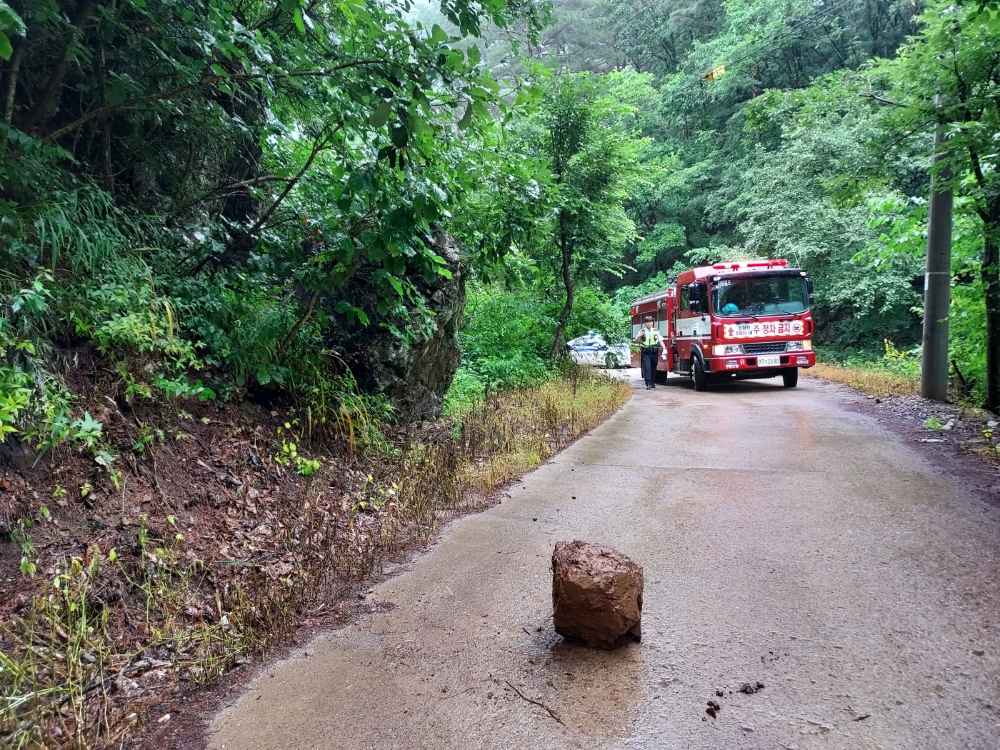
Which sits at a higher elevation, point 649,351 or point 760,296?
point 760,296


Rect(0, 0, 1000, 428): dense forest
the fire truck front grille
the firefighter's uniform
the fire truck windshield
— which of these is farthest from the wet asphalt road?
the firefighter's uniform

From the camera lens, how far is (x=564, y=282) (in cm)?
1431

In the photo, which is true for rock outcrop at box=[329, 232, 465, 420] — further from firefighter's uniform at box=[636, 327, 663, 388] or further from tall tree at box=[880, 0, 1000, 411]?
firefighter's uniform at box=[636, 327, 663, 388]

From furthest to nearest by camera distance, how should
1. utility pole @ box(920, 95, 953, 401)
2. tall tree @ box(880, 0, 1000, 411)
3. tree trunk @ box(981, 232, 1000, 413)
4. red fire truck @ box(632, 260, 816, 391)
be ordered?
1. red fire truck @ box(632, 260, 816, 391)
2. utility pole @ box(920, 95, 953, 401)
3. tree trunk @ box(981, 232, 1000, 413)
4. tall tree @ box(880, 0, 1000, 411)

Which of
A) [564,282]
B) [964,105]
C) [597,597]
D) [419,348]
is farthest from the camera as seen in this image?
[564,282]

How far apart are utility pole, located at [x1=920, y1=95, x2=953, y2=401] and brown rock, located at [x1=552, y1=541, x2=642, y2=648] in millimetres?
9596

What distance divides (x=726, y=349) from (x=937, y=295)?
165 inches

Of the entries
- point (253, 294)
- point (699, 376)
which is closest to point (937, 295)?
point (699, 376)

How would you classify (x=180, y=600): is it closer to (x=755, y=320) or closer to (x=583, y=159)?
(x=583, y=159)

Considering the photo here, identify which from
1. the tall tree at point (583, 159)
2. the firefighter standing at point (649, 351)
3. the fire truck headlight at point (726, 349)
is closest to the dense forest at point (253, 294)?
the tall tree at point (583, 159)

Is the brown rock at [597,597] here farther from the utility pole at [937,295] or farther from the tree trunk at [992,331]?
the utility pole at [937,295]

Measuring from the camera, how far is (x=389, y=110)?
2.87m

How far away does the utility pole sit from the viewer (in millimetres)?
9578

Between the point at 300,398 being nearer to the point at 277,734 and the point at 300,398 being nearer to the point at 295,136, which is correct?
the point at 295,136
